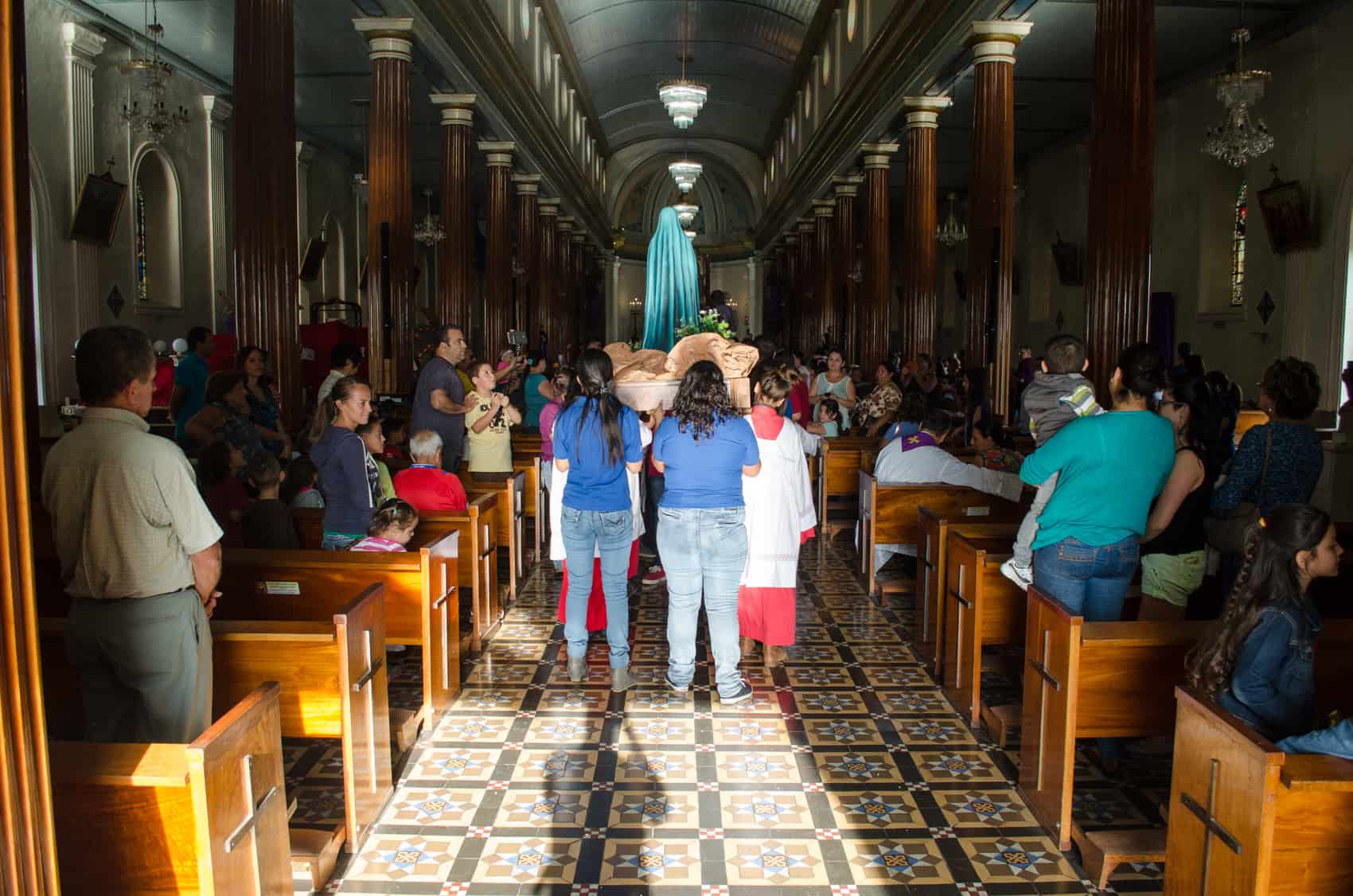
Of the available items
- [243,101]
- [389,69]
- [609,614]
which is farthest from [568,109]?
[609,614]

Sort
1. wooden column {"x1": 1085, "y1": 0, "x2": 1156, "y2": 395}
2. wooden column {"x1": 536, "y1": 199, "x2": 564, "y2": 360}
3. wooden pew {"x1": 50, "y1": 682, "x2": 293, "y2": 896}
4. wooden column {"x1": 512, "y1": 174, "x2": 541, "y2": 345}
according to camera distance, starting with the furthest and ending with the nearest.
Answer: wooden column {"x1": 536, "y1": 199, "x2": 564, "y2": 360} → wooden column {"x1": 512, "y1": 174, "x2": 541, "y2": 345} → wooden column {"x1": 1085, "y1": 0, "x2": 1156, "y2": 395} → wooden pew {"x1": 50, "y1": 682, "x2": 293, "y2": 896}

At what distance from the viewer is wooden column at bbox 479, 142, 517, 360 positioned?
1673cm

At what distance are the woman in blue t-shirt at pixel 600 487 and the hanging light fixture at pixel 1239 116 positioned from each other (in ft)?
26.3

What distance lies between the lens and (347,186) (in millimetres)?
24438

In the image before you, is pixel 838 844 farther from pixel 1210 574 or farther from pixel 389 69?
pixel 389 69

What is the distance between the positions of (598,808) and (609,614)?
1.42 meters

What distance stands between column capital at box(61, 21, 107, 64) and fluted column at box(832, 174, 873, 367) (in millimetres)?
12842

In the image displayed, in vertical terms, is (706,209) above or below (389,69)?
above

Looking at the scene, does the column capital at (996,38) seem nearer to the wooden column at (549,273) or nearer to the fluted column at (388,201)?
the fluted column at (388,201)

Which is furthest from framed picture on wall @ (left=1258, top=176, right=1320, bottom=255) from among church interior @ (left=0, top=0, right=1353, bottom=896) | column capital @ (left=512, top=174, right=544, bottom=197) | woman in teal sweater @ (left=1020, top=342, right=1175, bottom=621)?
column capital @ (left=512, top=174, right=544, bottom=197)

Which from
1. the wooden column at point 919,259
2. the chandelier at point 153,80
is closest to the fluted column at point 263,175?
the chandelier at point 153,80

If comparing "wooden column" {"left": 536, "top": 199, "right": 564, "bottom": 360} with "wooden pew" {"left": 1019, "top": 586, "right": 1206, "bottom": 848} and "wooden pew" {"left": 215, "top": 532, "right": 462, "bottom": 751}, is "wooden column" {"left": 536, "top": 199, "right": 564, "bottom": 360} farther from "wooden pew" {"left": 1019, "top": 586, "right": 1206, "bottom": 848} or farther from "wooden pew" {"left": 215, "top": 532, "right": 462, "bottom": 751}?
"wooden pew" {"left": 1019, "top": 586, "right": 1206, "bottom": 848}

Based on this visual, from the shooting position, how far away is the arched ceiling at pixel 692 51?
22516 millimetres

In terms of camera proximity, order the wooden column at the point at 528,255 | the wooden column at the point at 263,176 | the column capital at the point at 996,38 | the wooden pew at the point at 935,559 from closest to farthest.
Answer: the wooden pew at the point at 935,559 → the wooden column at the point at 263,176 → the column capital at the point at 996,38 → the wooden column at the point at 528,255
